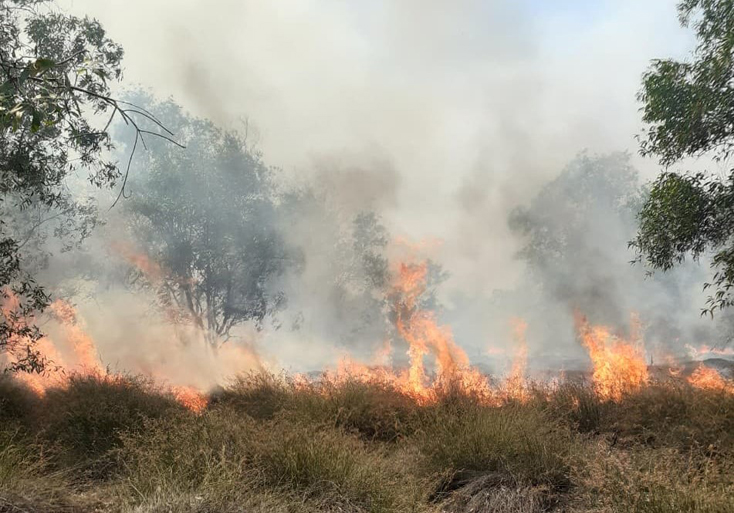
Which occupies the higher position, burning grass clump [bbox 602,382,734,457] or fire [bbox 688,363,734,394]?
fire [bbox 688,363,734,394]

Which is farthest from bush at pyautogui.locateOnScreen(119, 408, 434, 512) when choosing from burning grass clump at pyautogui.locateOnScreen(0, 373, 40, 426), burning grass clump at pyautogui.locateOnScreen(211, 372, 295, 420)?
burning grass clump at pyautogui.locateOnScreen(0, 373, 40, 426)

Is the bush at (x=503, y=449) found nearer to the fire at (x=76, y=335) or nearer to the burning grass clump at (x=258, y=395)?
the burning grass clump at (x=258, y=395)

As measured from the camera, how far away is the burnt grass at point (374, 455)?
4055 mm

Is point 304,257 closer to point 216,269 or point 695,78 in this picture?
point 216,269

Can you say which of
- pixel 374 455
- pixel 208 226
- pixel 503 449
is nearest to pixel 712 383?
pixel 503 449

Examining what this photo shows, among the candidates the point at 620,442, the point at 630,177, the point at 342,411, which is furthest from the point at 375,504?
the point at 630,177

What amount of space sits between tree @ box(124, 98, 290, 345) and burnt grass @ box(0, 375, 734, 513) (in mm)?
9298

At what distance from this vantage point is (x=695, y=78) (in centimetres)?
678

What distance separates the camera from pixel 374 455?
568 cm

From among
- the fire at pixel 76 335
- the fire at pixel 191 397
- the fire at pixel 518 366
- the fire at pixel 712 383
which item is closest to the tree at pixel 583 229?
the fire at pixel 518 366

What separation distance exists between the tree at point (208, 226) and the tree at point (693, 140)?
Answer: 13.7 metres

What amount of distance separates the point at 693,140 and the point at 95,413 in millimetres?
10096

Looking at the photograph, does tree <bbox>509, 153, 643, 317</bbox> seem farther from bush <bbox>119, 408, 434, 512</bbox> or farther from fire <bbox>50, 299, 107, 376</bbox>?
bush <bbox>119, 408, 434, 512</bbox>

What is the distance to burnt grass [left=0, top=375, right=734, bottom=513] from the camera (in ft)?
13.3
